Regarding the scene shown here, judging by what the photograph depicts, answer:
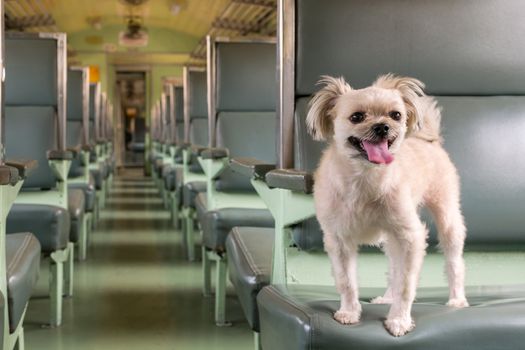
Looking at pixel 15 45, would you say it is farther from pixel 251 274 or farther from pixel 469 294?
pixel 469 294

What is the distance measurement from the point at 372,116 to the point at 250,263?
94 cm

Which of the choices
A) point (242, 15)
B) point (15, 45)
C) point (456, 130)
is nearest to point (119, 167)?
point (242, 15)

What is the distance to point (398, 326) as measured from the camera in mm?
1488

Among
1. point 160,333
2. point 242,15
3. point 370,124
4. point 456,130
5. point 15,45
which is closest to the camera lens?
point 370,124

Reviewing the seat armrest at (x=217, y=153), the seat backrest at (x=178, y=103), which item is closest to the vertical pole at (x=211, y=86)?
the seat armrest at (x=217, y=153)

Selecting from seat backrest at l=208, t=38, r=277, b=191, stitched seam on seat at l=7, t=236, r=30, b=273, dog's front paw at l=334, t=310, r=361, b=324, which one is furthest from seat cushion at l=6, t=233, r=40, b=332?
seat backrest at l=208, t=38, r=277, b=191

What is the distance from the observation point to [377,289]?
1.89 m

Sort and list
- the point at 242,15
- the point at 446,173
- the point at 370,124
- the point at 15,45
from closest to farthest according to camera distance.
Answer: the point at 370,124 < the point at 446,173 < the point at 15,45 < the point at 242,15

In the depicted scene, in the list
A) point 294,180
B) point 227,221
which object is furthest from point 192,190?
point 294,180

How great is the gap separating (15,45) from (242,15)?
9629mm

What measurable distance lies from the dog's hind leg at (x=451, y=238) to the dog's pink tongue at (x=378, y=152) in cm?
43

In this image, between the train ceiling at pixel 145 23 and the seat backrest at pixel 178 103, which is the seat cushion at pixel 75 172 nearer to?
the seat backrest at pixel 178 103

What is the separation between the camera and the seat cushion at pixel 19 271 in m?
2.07

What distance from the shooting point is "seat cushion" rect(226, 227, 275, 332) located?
2133 millimetres
